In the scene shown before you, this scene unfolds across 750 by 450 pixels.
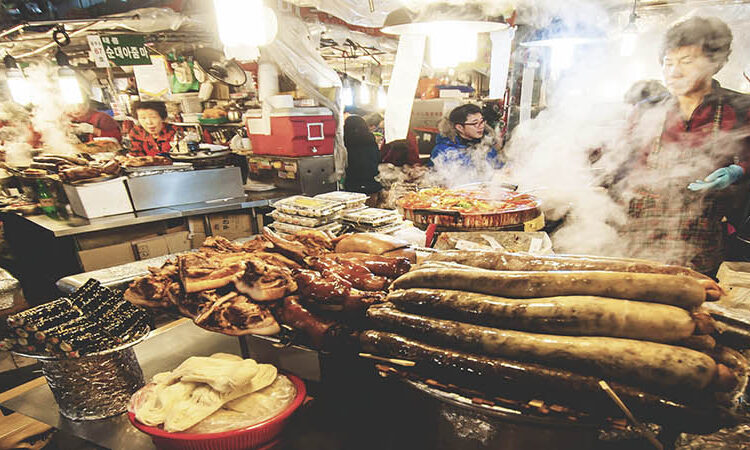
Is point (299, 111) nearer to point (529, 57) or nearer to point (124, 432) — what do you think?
point (529, 57)

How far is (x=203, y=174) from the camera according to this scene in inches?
218

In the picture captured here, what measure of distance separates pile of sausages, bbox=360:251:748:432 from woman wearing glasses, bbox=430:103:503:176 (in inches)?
176

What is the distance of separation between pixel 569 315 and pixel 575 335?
65 mm

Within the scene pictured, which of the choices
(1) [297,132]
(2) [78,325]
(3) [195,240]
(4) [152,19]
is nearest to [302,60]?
(1) [297,132]

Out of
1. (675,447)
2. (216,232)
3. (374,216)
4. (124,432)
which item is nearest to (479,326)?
(675,447)

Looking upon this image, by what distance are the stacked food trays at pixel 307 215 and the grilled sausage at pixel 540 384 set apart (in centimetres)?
250

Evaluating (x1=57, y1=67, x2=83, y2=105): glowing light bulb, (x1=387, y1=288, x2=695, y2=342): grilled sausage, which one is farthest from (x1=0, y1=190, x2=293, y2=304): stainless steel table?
Result: (x1=387, y1=288, x2=695, y2=342): grilled sausage

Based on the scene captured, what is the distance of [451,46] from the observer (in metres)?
3.15

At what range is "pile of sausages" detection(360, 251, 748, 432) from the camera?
0.95 m

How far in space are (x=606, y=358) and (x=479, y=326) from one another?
349 millimetres

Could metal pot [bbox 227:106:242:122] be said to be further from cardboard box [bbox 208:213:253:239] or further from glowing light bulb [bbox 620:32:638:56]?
glowing light bulb [bbox 620:32:638:56]

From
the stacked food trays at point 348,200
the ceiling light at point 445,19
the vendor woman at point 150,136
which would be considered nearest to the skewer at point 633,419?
the ceiling light at point 445,19

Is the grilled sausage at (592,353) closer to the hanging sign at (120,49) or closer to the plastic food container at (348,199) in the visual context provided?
the plastic food container at (348,199)

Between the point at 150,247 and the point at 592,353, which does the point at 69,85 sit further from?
the point at 592,353
